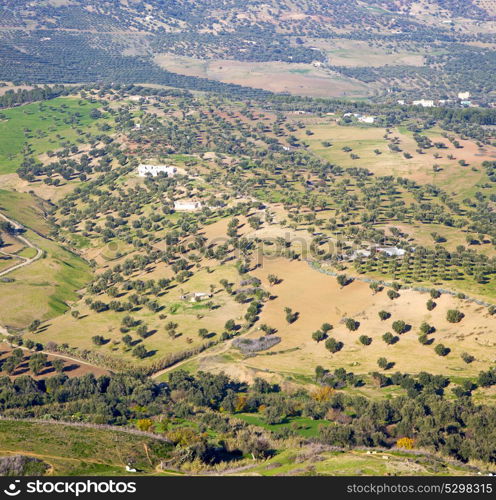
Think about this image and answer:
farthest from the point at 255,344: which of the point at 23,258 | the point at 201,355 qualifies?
the point at 23,258

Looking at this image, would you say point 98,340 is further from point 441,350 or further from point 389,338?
point 441,350

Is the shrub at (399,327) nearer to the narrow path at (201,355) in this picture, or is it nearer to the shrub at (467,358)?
the shrub at (467,358)

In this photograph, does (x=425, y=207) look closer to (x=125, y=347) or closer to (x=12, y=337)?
(x=125, y=347)

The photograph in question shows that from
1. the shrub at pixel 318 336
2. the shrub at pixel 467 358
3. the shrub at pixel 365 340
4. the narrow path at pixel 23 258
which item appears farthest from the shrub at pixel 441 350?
the narrow path at pixel 23 258

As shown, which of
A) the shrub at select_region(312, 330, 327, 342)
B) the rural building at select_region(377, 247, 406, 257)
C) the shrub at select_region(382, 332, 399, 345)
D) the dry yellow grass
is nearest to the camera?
the dry yellow grass

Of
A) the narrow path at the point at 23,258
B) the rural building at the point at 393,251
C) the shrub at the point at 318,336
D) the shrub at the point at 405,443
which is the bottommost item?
the narrow path at the point at 23,258

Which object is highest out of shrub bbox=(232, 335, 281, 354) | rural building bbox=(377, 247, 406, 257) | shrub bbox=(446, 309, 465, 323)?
shrub bbox=(446, 309, 465, 323)

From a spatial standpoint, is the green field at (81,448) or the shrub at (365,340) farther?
the shrub at (365,340)

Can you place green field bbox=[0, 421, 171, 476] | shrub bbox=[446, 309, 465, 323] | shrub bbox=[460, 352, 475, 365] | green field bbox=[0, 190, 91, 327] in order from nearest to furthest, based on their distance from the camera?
green field bbox=[0, 421, 171, 476] < shrub bbox=[460, 352, 475, 365] < shrub bbox=[446, 309, 465, 323] < green field bbox=[0, 190, 91, 327]

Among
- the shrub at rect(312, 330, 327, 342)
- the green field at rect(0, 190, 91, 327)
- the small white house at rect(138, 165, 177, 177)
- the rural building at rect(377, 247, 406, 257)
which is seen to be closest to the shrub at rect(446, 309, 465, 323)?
the shrub at rect(312, 330, 327, 342)

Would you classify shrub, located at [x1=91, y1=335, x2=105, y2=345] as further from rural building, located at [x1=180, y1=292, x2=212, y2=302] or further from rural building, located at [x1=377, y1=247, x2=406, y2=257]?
rural building, located at [x1=377, y1=247, x2=406, y2=257]
